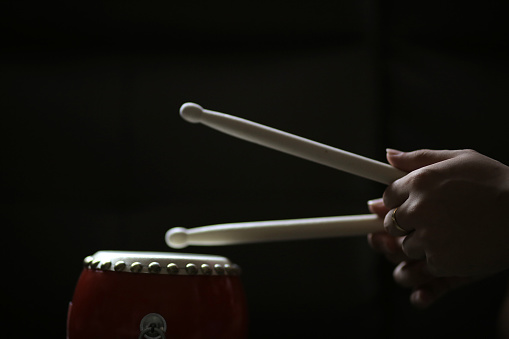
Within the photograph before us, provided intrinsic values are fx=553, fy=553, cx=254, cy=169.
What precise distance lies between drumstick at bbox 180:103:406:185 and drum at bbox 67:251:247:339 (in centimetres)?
14

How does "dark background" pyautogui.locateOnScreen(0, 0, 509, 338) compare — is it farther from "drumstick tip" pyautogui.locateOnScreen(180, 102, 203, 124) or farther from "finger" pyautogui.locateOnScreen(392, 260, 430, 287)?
"drumstick tip" pyautogui.locateOnScreen(180, 102, 203, 124)

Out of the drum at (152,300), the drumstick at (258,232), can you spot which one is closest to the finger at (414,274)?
the drumstick at (258,232)

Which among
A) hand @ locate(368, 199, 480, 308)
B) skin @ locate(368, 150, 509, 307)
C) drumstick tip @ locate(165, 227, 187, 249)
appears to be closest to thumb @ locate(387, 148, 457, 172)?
skin @ locate(368, 150, 509, 307)

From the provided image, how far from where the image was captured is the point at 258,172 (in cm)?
91

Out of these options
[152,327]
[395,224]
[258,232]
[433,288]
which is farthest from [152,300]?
[433,288]

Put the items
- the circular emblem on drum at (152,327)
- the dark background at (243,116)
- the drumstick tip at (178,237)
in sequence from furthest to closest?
the dark background at (243,116) → the drumstick tip at (178,237) → the circular emblem on drum at (152,327)

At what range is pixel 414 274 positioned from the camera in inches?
28.6

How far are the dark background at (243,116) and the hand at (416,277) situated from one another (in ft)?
0.43

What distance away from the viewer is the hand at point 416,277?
28.6 inches

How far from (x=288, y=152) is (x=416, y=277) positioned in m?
0.27

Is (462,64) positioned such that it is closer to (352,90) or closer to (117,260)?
(352,90)

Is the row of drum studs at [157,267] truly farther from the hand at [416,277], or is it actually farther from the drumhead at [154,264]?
the hand at [416,277]

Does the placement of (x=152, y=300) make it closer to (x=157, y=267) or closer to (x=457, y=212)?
(x=157, y=267)

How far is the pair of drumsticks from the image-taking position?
1.91 feet
